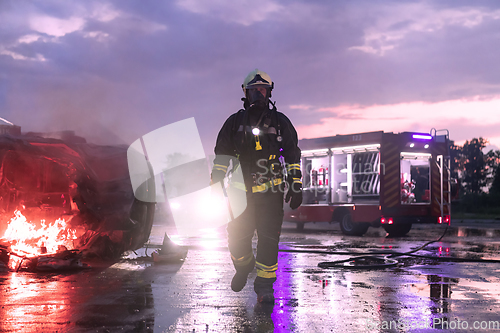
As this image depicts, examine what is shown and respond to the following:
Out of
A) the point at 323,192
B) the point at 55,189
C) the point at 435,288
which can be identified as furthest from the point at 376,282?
the point at 323,192

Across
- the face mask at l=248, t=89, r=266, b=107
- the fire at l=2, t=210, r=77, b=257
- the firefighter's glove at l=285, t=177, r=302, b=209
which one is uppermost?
the face mask at l=248, t=89, r=266, b=107

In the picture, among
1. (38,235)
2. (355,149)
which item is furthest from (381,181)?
(38,235)

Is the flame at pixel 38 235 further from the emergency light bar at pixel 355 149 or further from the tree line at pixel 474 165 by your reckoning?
the tree line at pixel 474 165

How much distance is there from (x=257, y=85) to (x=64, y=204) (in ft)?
16.2

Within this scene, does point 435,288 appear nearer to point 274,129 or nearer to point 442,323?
point 442,323

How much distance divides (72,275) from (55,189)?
2586 millimetres

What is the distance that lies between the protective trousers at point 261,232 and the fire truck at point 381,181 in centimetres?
1000

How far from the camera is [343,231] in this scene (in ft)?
50.6

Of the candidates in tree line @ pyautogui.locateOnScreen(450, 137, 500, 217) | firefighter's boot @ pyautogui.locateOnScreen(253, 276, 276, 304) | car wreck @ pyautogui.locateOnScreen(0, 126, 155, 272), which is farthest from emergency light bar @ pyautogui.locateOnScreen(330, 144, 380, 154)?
tree line @ pyautogui.locateOnScreen(450, 137, 500, 217)

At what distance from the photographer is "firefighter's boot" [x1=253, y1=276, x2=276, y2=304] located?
14.8 feet

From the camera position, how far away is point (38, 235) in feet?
25.4

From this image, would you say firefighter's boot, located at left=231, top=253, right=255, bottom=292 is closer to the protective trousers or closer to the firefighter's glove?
the protective trousers

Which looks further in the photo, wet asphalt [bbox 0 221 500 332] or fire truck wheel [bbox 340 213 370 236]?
fire truck wheel [bbox 340 213 370 236]

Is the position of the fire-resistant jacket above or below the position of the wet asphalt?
above
